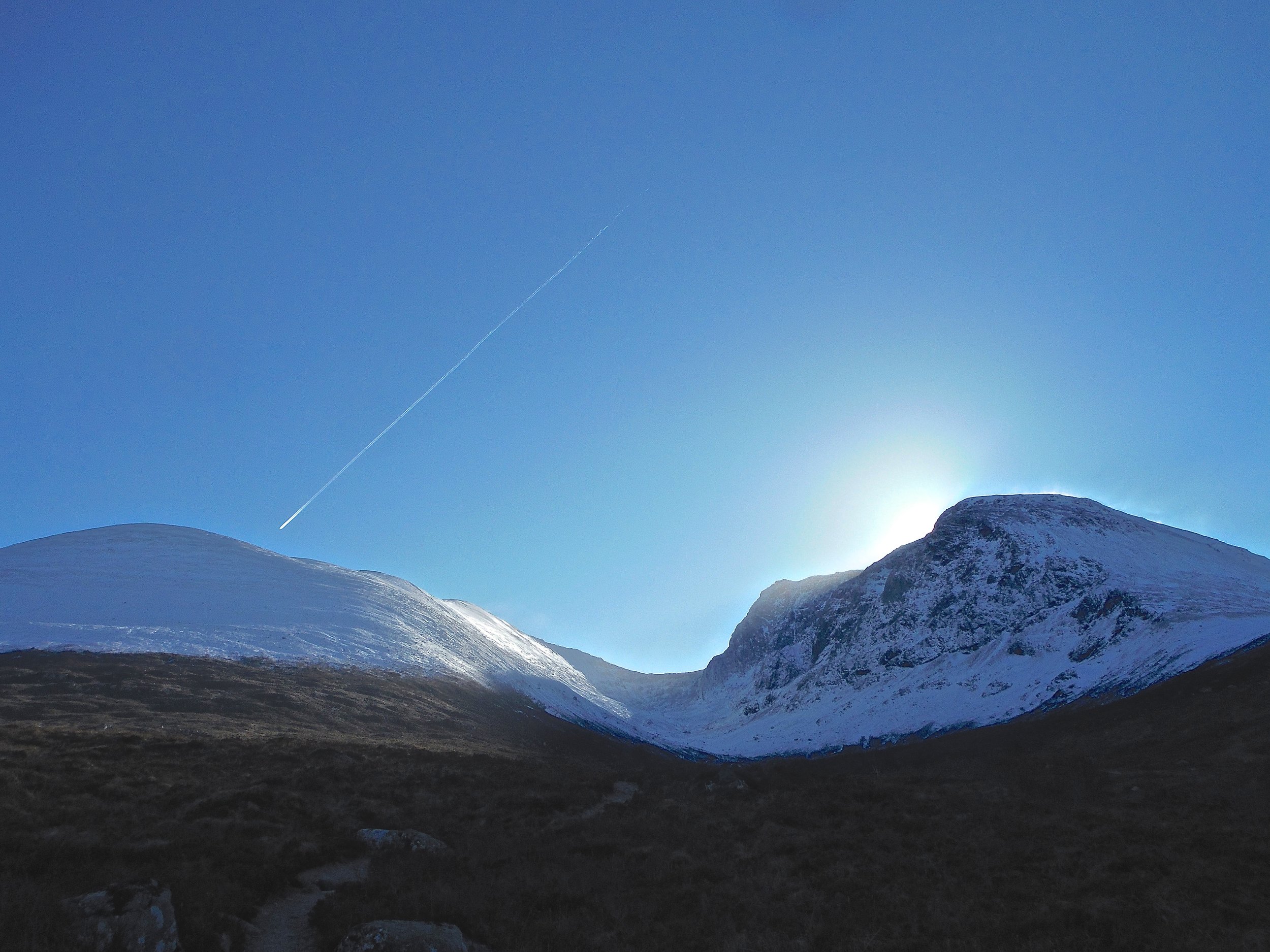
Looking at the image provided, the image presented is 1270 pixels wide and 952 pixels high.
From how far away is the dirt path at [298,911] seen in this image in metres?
10.8

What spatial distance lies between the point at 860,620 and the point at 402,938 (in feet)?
395

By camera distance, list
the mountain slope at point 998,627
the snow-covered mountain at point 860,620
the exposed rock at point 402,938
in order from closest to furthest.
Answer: the exposed rock at point 402,938
the snow-covered mountain at point 860,620
the mountain slope at point 998,627

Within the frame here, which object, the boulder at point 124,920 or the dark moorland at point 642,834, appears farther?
the dark moorland at point 642,834

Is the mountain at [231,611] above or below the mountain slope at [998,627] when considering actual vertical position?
above

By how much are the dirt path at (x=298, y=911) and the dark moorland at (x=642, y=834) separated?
1.09ft

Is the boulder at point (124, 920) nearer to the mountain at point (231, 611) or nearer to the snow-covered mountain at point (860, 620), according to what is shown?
the mountain at point (231, 611)

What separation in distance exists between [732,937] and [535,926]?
12.0ft

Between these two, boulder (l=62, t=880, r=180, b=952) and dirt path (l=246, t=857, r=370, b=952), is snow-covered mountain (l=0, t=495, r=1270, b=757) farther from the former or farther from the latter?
boulder (l=62, t=880, r=180, b=952)

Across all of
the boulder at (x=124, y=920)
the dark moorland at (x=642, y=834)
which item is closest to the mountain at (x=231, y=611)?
the dark moorland at (x=642, y=834)

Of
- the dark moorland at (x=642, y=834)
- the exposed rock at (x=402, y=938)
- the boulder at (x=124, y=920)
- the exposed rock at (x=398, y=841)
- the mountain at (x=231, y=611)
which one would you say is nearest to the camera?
the boulder at (x=124, y=920)

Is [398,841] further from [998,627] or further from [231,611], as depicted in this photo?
[998,627]

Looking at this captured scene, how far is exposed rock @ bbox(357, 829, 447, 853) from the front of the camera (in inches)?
650

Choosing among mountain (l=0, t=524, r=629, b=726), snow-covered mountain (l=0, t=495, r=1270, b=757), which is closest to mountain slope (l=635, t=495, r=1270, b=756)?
snow-covered mountain (l=0, t=495, r=1270, b=757)

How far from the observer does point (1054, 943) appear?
10.6 meters
